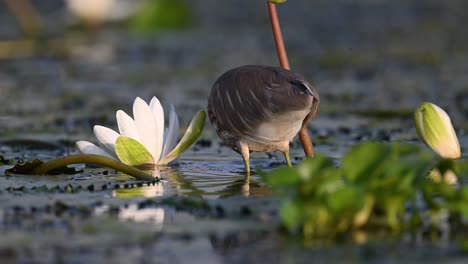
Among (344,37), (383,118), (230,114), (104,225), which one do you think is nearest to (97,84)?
(383,118)

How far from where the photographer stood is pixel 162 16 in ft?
38.8

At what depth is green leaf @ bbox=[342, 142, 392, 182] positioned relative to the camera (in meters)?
2.90

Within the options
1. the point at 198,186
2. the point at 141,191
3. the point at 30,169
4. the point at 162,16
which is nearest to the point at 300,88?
the point at 198,186

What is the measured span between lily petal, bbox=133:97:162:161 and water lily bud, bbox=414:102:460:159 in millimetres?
1187

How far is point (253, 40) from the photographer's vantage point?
39.1 ft

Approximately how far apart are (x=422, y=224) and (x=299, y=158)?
1817 mm

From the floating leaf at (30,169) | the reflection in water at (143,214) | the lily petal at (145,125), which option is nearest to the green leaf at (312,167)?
the reflection in water at (143,214)

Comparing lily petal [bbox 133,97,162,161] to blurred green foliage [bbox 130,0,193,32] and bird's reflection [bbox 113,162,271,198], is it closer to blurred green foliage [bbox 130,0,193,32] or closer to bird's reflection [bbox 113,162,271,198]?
bird's reflection [bbox 113,162,271,198]

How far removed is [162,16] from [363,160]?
913 centimetres

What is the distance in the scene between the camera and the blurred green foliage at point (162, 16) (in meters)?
11.7

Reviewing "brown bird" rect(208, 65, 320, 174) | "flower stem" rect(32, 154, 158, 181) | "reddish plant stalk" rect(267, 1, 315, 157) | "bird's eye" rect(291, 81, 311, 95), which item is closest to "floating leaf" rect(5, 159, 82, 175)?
"flower stem" rect(32, 154, 158, 181)

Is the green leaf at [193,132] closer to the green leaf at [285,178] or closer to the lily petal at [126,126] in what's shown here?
the lily petal at [126,126]

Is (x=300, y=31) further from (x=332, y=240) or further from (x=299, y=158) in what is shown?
(x=332, y=240)

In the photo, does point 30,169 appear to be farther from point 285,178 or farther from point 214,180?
point 285,178
